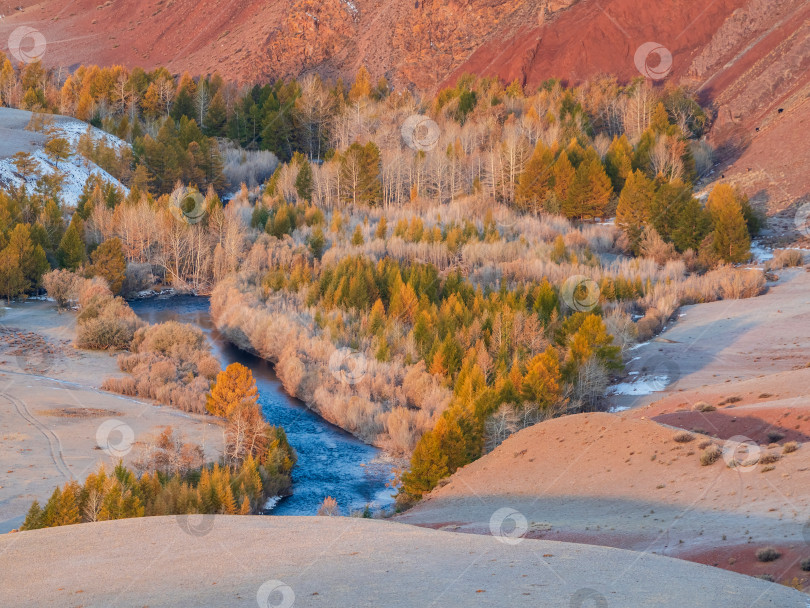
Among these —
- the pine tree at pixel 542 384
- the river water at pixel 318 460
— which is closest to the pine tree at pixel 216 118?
the river water at pixel 318 460

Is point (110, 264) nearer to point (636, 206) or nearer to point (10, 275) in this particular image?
point (10, 275)

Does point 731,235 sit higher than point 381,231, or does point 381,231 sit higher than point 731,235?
point 381,231

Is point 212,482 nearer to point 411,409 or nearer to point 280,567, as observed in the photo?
point 280,567

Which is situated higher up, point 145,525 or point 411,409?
point 145,525

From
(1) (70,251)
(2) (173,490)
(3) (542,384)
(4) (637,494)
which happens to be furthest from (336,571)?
(1) (70,251)

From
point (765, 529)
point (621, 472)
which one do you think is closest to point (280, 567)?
point (765, 529)

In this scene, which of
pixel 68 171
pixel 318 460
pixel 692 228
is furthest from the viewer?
pixel 68 171
